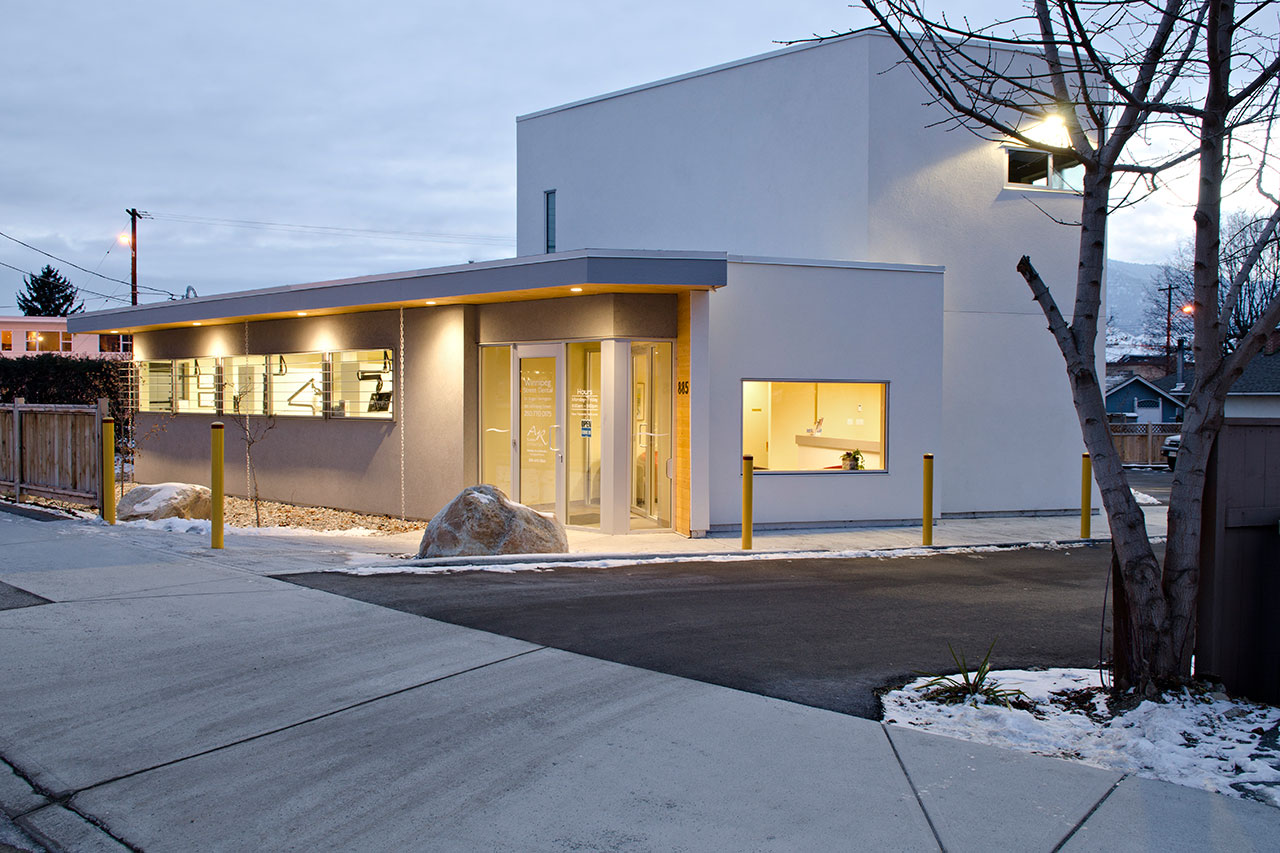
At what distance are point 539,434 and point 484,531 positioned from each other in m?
3.53

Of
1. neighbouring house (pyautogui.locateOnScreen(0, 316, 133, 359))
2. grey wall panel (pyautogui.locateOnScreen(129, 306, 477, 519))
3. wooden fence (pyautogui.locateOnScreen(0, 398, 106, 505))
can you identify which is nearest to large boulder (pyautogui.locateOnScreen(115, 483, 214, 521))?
wooden fence (pyautogui.locateOnScreen(0, 398, 106, 505))

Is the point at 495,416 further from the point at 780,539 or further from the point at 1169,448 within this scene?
the point at 1169,448

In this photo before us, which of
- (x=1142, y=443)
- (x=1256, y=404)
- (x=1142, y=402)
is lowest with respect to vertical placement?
(x=1142, y=443)

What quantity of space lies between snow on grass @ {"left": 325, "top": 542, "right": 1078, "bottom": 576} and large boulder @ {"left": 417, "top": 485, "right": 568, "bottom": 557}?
607mm

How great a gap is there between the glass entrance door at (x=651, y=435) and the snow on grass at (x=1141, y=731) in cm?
815

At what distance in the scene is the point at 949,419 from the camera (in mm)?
15422

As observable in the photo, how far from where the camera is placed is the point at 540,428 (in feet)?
45.1

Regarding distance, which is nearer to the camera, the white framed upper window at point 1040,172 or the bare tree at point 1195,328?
the bare tree at point 1195,328

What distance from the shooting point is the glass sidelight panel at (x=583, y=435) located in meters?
13.2

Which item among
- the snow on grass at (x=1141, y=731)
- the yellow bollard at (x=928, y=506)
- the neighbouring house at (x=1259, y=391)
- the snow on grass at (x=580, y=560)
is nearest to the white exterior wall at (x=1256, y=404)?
the neighbouring house at (x=1259, y=391)

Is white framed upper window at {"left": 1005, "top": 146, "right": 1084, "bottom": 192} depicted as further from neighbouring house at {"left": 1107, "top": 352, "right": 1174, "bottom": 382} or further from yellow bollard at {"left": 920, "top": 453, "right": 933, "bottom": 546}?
neighbouring house at {"left": 1107, "top": 352, "right": 1174, "bottom": 382}

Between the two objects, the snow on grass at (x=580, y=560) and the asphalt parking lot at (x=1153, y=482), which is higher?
the snow on grass at (x=580, y=560)

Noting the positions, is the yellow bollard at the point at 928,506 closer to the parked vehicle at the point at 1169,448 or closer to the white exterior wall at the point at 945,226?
the white exterior wall at the point at 945,226

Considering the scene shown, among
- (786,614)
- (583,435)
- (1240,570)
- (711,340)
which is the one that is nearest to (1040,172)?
(711,340)
